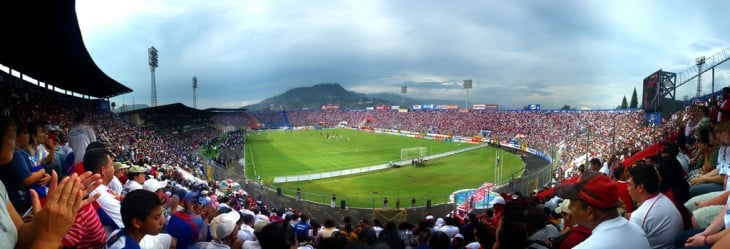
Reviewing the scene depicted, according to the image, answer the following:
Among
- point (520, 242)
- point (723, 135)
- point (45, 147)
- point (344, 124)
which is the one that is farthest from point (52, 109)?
point (344, 124)

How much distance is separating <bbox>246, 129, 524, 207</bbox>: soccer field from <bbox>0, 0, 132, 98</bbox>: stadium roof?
13.4 m

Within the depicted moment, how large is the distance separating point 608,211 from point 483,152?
4226 cm

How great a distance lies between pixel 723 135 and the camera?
488 centimetres

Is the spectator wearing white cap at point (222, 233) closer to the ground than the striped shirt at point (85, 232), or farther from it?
closer to the ground

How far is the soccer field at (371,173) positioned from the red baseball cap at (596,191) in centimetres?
1540

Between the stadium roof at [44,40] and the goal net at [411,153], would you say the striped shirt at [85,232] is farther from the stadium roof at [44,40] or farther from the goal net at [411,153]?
the goal net at [411,153]

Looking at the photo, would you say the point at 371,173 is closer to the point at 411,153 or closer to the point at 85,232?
Answer: the point at 411,153

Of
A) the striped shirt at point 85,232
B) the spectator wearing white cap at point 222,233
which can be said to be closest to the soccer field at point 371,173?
the spectator wearing white cap at point 222,233

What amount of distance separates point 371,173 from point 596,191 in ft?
92.7

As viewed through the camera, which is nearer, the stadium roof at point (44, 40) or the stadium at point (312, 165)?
the stadium at point (312, 165)

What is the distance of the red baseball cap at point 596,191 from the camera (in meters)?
2.58

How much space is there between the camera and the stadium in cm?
392

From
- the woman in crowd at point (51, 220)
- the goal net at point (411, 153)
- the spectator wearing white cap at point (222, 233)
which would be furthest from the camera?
the goal net at point (411, 153)

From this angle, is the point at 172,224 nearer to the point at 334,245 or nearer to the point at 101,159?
the point at 101,159
